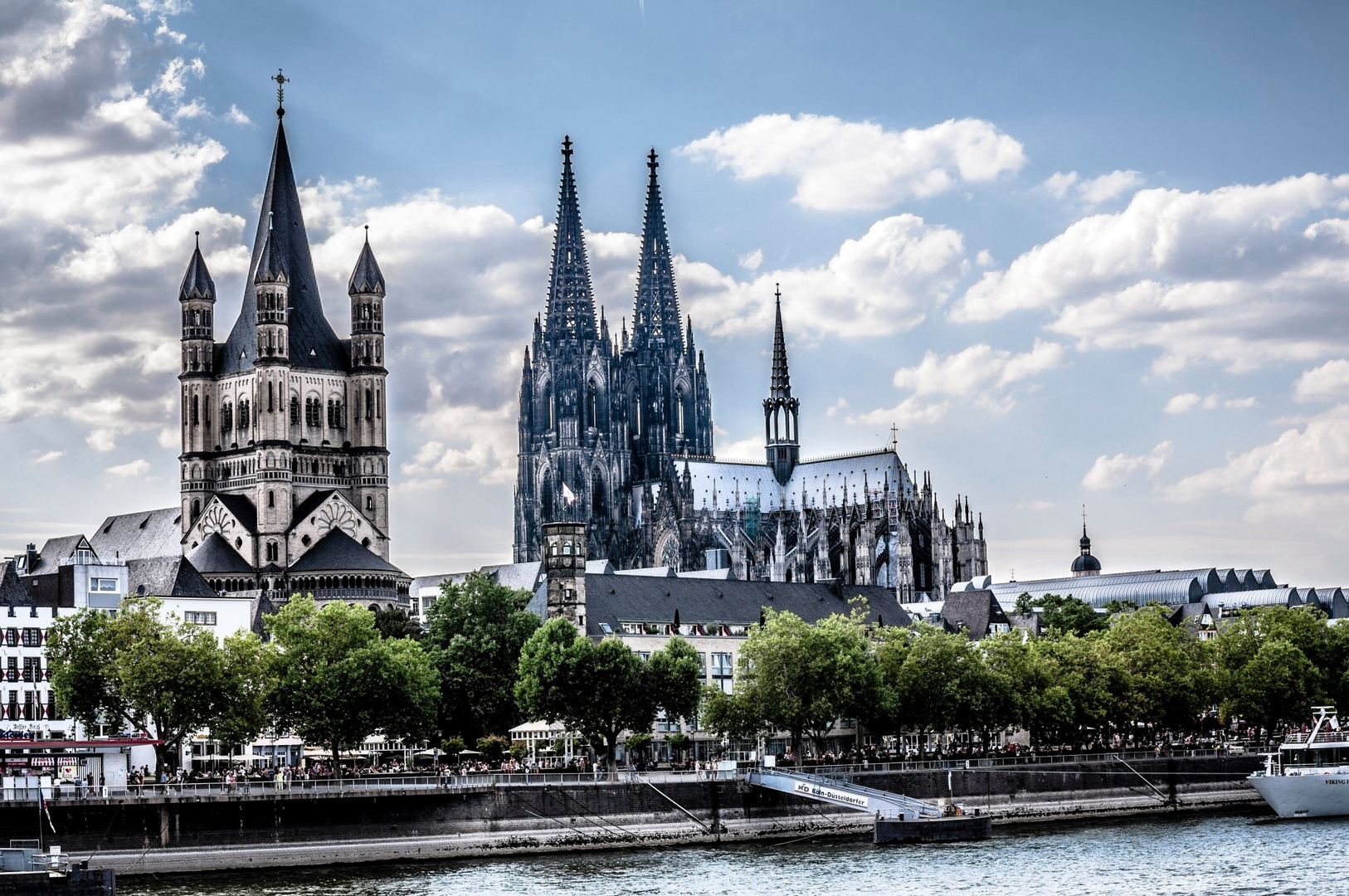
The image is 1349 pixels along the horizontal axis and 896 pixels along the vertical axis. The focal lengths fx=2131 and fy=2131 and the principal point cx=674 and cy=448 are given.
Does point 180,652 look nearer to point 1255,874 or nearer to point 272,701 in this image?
point 272,701

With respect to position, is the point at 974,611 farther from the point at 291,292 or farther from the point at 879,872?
the point at 879,872

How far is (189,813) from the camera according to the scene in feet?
289

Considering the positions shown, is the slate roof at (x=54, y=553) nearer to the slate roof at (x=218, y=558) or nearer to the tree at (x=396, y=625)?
the slate roof at (x=218, y=558)

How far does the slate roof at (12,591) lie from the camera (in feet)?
378

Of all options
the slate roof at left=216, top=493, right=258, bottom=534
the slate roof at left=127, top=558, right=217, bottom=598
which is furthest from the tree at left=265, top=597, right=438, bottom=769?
the slate roof at left=216, top=493, right=258, bottom=534

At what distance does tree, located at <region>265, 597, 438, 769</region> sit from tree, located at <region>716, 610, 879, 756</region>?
55.6 feet

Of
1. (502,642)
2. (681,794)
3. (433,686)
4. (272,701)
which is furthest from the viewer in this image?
(502,642)

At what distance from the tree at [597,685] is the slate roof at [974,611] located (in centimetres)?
6548

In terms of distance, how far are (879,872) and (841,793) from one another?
56.4 feet

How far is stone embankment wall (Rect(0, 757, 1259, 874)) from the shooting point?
86.1 m

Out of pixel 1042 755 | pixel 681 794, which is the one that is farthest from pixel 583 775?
pixel 1042 755

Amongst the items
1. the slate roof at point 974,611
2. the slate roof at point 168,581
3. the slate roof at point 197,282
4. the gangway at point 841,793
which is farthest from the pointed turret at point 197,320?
the gangway at point 841,793

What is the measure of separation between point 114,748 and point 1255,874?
53739 millimetres

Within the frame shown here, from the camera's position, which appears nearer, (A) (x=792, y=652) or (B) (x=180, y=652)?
(B) (x=180, y=652)
